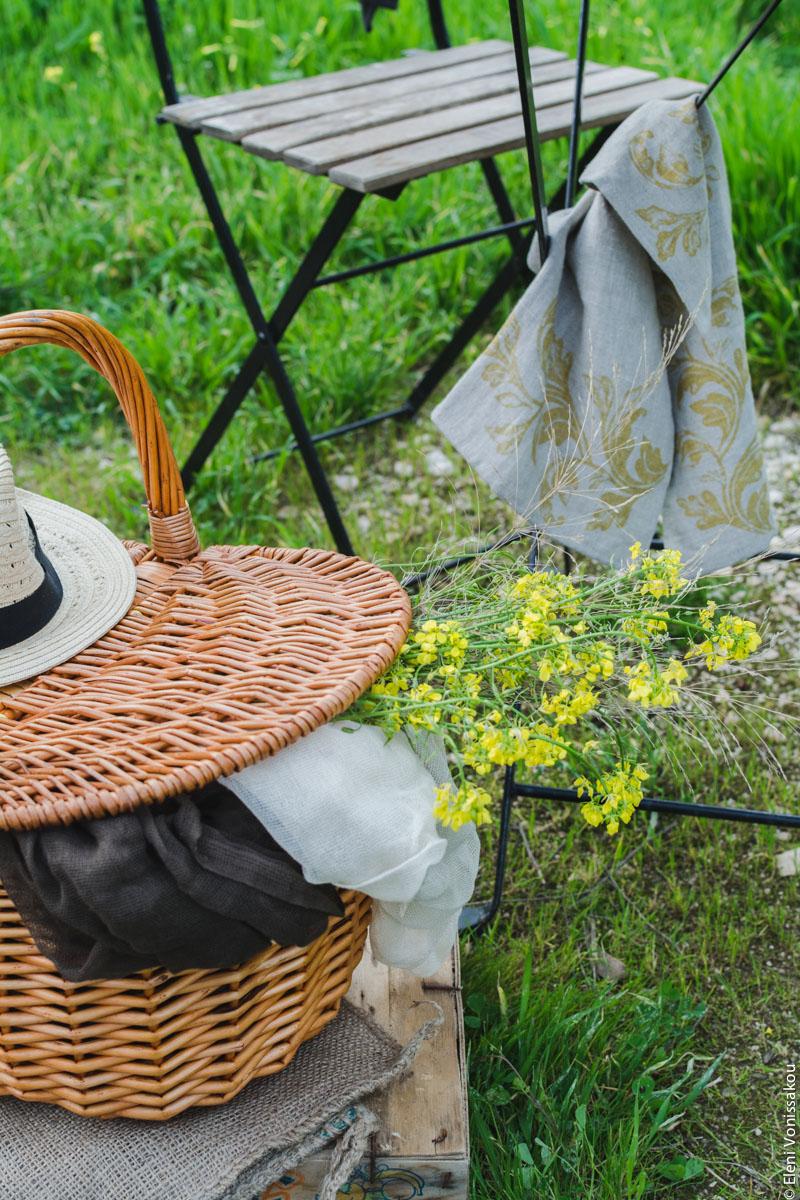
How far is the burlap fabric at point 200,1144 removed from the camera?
1107 millimetres

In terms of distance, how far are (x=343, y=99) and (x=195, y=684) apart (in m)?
1.35

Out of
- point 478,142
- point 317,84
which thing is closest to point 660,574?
point 478,142

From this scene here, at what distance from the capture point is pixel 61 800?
0.97m

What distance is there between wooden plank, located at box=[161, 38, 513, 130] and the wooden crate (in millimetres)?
1543

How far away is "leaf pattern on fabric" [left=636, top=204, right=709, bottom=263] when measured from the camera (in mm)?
1378

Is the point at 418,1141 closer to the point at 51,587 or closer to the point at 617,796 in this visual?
the point at 617,796

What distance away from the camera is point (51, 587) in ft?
4.04

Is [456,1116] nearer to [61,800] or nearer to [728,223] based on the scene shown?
[61,800]

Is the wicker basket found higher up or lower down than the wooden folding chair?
lower down

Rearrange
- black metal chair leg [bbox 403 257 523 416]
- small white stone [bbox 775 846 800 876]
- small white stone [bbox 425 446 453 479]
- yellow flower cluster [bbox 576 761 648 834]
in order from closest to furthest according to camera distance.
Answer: yellow flower cluster [bbox 576 761 648 834]
small white stone [bbox 775 846 800 876]
black metal chair leg [bbox 403 257 523 416]
small white stone [bbox 425 446 453 479]

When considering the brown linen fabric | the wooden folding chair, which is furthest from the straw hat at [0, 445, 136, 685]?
the wooden folding chair

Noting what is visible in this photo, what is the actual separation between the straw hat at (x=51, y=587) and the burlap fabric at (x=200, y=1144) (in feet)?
1.62

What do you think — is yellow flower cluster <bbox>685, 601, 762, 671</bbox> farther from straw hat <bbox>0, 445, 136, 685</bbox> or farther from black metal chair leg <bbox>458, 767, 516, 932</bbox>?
straw hat <bbox>0, 445, 136, 685</bbox>
